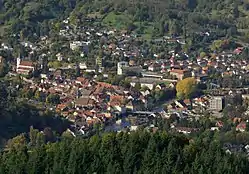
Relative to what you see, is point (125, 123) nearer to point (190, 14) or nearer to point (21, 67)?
point (21, 67)

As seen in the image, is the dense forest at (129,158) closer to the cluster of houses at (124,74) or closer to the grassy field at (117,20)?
the cluster of houses at (124,74)

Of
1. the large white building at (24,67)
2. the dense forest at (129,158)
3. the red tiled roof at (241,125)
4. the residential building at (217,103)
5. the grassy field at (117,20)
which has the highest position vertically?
the grassy field at (117,20)

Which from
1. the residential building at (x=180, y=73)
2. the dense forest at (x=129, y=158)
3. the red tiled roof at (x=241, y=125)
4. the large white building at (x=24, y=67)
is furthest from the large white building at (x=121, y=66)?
the dense forest at (x=129, y=158)

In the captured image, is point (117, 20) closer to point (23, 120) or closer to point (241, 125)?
point (23, 120)

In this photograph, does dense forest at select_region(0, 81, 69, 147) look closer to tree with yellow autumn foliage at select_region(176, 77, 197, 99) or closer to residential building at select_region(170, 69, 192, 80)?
tree with yellow autumn foliage at select_region(176, 77, 197, 99)

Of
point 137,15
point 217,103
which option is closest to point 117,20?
point 137,15
